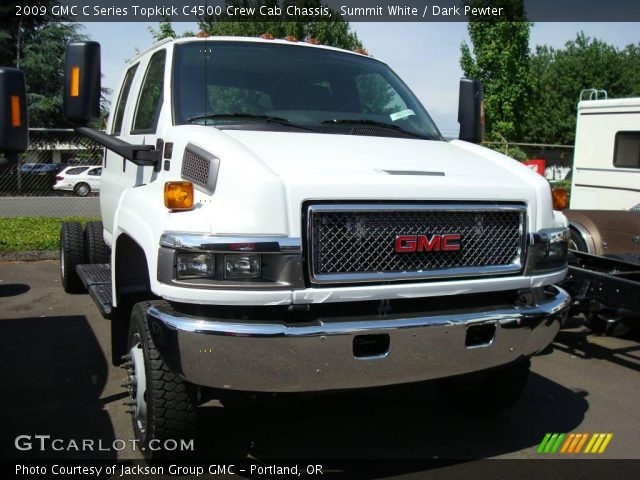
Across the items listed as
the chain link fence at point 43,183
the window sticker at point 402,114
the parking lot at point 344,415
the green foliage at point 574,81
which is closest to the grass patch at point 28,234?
the chain link fence at point 43,183

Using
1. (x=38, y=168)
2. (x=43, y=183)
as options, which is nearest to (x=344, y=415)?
(x=43, y=183)

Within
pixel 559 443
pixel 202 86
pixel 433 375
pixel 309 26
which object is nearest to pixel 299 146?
A: pixel 202 86

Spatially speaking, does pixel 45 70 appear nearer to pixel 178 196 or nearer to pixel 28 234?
pixel 28 234

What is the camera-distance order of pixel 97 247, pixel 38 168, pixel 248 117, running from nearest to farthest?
pixel 248 117 → pixel 97 247 → pixel 38 168

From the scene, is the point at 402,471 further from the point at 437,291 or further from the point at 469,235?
the point at 469,235

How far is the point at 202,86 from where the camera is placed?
3885 millimetres

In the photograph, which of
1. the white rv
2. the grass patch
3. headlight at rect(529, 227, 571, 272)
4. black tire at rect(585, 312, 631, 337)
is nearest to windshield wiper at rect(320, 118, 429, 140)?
headlight at rect(529, 227, 571, 272)

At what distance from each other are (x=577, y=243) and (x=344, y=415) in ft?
13.3

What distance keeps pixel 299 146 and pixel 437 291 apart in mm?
1033

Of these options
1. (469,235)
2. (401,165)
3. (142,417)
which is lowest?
Result: (142,417)

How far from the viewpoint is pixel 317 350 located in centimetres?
287

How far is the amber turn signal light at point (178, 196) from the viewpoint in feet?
9.83

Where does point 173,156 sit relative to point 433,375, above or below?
above

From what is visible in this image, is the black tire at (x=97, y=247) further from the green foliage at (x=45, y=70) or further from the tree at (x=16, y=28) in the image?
the green foliage at (x=45, y=70)
